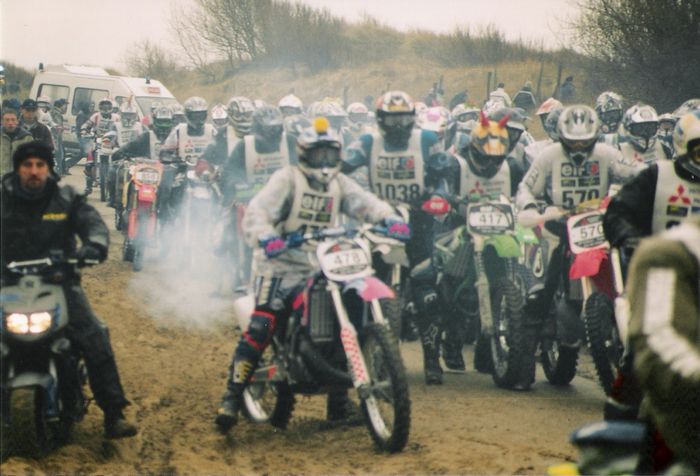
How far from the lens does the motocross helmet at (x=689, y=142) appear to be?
19.8 ft

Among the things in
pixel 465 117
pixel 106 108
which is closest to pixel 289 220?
pixel 465 117

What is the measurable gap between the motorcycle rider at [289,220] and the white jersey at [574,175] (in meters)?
1.97

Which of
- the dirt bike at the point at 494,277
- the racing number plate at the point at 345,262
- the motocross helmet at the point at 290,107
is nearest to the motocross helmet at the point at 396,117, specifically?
the dirt bike at the point at 494,277

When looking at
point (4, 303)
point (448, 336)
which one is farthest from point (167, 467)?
point (448, 336)

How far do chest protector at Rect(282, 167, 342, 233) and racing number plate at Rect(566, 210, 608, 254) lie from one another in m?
1.77

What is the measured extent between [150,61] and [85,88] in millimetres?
3334

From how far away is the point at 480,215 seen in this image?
372 inches

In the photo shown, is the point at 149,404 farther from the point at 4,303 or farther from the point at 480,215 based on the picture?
the point at 480,215

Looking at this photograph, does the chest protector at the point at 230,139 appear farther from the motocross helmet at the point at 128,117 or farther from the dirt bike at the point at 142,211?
the motocross helmet at the point at 128,117

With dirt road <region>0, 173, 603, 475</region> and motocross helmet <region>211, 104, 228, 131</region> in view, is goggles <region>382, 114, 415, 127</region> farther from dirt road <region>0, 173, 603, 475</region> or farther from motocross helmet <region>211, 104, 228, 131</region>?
motocross helmet <region>211, 104, 228, 131</region>

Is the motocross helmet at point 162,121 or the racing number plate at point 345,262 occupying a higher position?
the motocross helmet at point 162,121

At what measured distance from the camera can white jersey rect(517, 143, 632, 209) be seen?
9.45 metres

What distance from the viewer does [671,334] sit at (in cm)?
263

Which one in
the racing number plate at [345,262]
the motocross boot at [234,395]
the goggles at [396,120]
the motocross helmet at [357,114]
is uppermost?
the goggles at [396,120]
